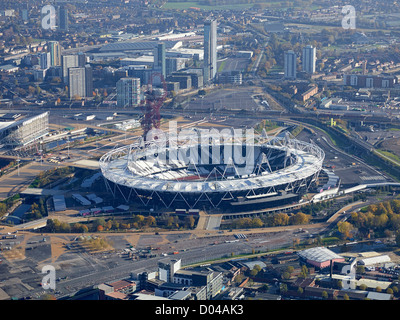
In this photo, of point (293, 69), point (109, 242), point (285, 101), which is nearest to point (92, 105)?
point (285, 101)

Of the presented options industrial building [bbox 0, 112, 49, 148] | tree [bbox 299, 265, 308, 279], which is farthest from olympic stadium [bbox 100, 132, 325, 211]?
tree [bbox 299, 265, 308, 279]

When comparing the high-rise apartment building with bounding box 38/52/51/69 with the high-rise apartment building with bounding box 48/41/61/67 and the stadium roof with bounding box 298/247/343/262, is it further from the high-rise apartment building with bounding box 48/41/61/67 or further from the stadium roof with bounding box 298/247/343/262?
the stadium roof with bounding box 298/247/343/262

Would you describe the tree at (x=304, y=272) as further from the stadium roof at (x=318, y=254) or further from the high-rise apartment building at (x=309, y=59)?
the high-rise apartment building at (x=309, y=59)

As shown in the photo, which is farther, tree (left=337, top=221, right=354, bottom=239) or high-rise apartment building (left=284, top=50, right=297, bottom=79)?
high-rise apartment building (left=284, top=50, right=297, bottom=79)

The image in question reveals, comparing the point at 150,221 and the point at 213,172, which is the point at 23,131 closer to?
the point at 213,172

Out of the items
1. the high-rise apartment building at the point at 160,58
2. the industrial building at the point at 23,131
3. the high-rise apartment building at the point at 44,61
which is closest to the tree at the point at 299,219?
the industrial building at the point at 23,131

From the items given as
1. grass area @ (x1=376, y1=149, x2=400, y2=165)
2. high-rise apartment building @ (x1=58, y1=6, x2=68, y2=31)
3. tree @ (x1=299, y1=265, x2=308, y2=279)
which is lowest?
grass area @ (x1=376, y1=149, x2=400, y2=165)
